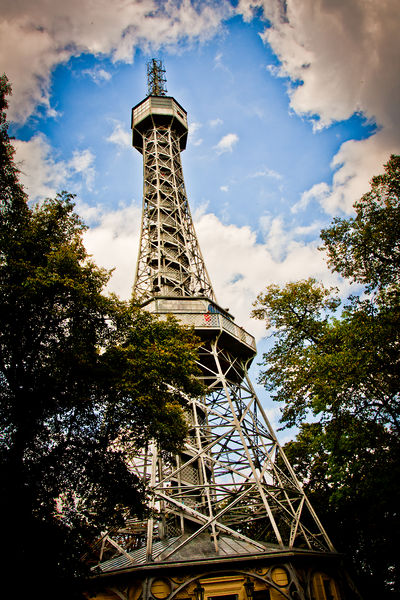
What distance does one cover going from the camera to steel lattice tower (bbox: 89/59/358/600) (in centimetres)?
1053

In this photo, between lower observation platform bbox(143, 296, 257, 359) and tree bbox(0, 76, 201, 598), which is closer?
tree bbox(0, 76, 201, 598)

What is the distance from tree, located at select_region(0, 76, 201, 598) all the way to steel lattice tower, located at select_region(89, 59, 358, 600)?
2.34 metres

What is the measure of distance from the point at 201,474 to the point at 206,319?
6774 mm

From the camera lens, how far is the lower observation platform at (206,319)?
1736 centimetres

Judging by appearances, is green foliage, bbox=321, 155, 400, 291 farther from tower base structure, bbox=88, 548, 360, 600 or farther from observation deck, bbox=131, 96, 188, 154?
observation deck, bbox=131, 96, 188, 154

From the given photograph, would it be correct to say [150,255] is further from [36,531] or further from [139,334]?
[36,531]

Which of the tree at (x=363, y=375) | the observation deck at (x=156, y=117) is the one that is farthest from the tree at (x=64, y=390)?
the observation deck at (x=156, y=117)

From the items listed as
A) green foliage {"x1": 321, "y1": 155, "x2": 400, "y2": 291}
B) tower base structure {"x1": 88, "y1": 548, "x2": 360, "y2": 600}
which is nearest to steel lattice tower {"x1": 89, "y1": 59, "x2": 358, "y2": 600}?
tower base structure {"x1": 88, "y1": 548, "x2": 360, "y2": 600}

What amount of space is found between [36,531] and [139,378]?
3.83 m

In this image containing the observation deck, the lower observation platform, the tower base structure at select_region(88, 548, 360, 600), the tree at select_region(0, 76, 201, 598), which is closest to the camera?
the tree at select_region(0, 76, 201, 598)

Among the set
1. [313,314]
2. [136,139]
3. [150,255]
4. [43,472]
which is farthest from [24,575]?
[136,139]

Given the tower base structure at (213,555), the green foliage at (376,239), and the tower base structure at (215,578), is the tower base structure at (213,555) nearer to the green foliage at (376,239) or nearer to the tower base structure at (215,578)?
the tower base structure at (215,578)

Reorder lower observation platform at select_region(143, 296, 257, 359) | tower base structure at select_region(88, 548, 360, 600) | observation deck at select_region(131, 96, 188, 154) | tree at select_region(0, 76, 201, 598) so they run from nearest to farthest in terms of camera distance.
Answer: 1. tree at select_region(0, 76, 201, 598)
2. tower base structure at select_region(88, 548, 360, 600)
3. lower observation platform at select_region(143, 296, 257, 359)
4. observation deck at select_region(131, 96, 188, 154)

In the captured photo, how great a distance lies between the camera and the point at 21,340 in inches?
347
